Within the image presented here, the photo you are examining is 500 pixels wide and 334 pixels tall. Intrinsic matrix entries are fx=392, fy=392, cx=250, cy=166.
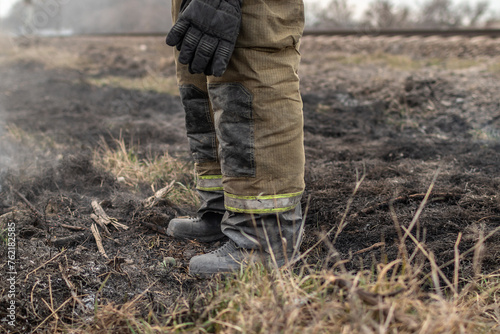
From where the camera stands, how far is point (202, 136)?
2.22 m

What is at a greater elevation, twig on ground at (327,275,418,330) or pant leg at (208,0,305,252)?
pant leg at (208,0,305,252)

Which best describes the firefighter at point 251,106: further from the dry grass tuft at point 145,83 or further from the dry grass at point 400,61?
the dry grass at point 400,61

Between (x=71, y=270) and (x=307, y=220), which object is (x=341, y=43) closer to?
(x=307, y=220)

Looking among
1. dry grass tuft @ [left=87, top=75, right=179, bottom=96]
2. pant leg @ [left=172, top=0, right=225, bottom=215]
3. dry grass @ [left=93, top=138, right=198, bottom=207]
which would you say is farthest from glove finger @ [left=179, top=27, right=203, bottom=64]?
dry grass tuft @ [left=87, top=75, right=179, bottom=96]

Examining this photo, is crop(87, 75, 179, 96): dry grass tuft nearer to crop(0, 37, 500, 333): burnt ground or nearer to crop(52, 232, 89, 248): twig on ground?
crop(0, 37, 500, 333): burnt ground

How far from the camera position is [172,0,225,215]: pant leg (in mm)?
2123

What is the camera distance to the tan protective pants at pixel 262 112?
166cm

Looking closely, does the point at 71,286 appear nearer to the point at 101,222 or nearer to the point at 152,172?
the point at 101,222

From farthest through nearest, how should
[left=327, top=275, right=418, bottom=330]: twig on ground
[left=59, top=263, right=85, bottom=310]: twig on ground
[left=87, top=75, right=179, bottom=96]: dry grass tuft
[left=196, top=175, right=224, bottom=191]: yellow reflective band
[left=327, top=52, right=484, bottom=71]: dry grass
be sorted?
1. [left=87, top=75, right=179, bottom=96]: dry grass tuft
2. [left=327, top=52, right=484, bottom=71]: dry grass
3. [left=196, top=175, right=224, bottom=191]: yellow reflective band
4. [left=59, top=263, right=85, bottom=310]: twig on ground
5. [left=327, top=275, right=418, bottom=330]: twig on ground

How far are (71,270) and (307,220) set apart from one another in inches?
51.4

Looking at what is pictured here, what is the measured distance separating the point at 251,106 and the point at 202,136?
23.4 inches

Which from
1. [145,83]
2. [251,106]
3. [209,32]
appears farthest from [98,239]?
[145,83]

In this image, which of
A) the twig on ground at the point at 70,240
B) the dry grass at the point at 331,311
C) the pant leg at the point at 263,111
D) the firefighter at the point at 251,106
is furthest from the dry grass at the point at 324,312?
the twig on ground at the point at 70,240

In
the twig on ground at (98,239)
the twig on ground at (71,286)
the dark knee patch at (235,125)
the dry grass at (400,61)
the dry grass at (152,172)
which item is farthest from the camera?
the dry grass at (400,61)
